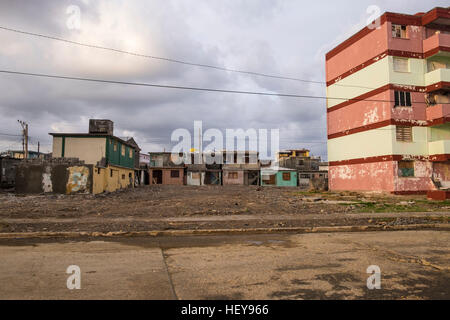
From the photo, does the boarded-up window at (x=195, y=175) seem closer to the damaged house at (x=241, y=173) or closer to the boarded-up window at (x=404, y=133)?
the damaged house at (x=241, y=173)

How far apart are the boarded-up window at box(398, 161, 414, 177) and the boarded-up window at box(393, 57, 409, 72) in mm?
7239

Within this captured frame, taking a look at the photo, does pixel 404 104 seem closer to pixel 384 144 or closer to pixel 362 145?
pixel 384 144

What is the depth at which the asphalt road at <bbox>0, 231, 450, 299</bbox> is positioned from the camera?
4055 millimetres

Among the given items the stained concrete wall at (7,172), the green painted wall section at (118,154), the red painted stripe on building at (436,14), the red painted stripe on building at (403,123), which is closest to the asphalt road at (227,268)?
the red painted stripe on building at (403,123)

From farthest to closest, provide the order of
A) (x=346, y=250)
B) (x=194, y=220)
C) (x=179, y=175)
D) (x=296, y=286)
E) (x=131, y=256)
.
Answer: (x=179, y=175)
(x=194, y=220)
(x=346, y=250)
(x=131, y=256)
(x=296, y=286)

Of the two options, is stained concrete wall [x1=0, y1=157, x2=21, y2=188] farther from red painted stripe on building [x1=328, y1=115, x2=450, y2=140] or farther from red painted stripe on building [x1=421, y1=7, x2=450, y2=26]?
red painted stripe on building [x1=421, y1=7, x2=450, y2=26]

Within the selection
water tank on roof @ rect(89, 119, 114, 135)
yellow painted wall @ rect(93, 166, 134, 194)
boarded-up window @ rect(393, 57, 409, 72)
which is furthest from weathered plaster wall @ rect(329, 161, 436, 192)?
water tank on roof @ rect(89, 119, 114, 135)

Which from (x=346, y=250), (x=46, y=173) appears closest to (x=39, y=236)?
(x=346, y=250)

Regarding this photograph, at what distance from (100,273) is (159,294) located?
150 centimetres

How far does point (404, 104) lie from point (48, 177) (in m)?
28.0

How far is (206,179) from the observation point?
51938 millimetres

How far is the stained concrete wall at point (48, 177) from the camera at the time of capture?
2370 centimetres
